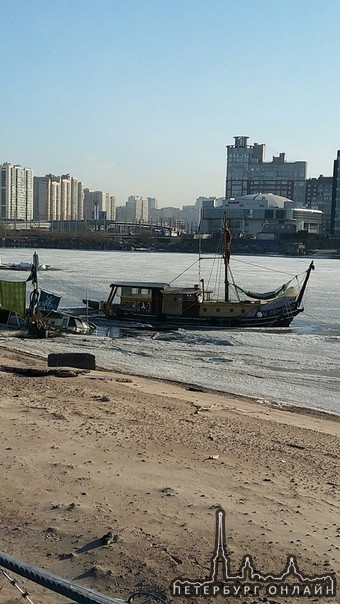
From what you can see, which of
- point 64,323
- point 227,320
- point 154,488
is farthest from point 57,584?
point 227,320

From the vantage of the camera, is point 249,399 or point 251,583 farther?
point 249,399

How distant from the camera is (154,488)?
27.7 ft

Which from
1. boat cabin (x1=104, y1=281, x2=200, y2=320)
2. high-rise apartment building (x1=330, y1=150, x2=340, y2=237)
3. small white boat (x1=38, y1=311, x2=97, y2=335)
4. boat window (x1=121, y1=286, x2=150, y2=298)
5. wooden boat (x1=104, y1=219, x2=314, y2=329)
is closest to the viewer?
small white boat (x1=38, y1=311, x2=97, y2=335)

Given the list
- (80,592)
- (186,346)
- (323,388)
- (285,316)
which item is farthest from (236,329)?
(80,592)

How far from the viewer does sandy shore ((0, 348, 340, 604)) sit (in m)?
6.56

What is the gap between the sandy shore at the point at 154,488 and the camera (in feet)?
21.5

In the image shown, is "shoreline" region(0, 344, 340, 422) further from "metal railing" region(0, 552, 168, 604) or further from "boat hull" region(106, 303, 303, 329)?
"boat hull" region(106, 303, 303, 329)

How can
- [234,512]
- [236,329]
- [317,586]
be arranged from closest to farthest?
[317,586] → [234,512] → [236,329]

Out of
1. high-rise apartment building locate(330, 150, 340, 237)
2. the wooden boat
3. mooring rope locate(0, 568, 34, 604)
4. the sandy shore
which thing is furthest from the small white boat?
high-rise apartment building locate(330, 150, 340, 237)

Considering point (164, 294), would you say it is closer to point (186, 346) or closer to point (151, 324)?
point (151, 324)

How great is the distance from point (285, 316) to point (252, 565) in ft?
83.9

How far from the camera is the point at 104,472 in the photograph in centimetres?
895

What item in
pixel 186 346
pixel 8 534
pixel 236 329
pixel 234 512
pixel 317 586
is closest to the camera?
pixel 317 586

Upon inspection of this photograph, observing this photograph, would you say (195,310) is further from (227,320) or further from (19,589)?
(19,589)
